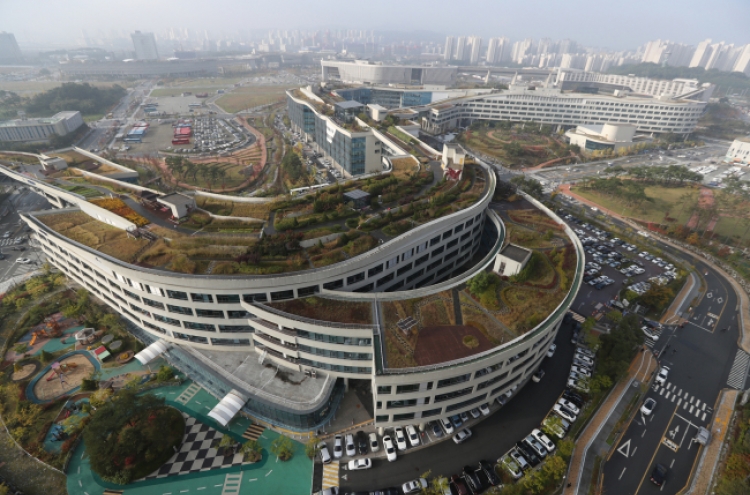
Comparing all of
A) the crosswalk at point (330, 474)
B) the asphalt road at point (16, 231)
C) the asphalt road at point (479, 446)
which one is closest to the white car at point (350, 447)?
the crosswalk at point (330, 474)

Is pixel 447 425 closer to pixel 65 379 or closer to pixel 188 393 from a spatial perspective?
pixel 188 393

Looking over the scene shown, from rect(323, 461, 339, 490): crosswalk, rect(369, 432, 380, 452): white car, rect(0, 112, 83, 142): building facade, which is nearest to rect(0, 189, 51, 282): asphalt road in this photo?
rect(0, 112, 83, 142): building facade

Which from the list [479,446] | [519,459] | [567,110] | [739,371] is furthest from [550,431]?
[567,110]

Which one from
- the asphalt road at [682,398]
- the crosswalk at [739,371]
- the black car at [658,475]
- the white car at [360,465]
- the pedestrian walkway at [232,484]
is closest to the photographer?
the pedestrian walkway at [232,484]

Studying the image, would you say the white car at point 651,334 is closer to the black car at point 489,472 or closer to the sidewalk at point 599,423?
the sidewalk at point 599,423

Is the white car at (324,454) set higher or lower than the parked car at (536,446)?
lower

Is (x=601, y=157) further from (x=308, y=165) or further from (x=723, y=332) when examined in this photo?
(x=308, y=165)
